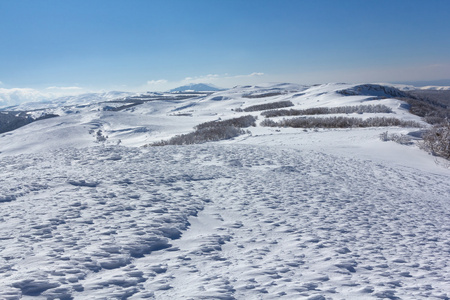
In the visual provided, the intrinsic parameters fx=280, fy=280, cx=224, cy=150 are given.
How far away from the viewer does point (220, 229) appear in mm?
4969

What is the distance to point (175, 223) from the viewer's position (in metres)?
5.07

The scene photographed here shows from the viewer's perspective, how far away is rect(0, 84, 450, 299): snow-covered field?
319cm

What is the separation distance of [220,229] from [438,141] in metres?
13.7

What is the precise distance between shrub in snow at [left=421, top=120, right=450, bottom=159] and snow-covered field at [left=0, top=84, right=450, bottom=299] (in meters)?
3.97

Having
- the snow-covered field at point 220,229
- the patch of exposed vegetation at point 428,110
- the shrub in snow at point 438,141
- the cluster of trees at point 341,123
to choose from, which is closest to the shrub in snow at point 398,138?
the shrub in snow at point 438,141

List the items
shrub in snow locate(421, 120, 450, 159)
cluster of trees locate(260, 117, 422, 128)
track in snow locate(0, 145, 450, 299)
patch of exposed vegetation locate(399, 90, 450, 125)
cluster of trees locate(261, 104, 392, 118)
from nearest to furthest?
track in snow locate(0, 145, 450, 299) < shrub in snow locate(421, 120, 450, 159) < cluster of trees locate(260, 117, 422, 128) < patch of exposed vegetation locate(399, 90, 450, 125) < cluster of trees locate(261, 104, 392, 118)

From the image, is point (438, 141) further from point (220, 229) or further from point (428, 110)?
point (428, 110)

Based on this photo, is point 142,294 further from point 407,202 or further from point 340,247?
point 407,202

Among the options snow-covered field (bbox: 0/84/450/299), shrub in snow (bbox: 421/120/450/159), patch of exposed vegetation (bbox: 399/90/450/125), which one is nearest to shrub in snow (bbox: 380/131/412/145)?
shrub in snow (bbox: 421/120/450/159)

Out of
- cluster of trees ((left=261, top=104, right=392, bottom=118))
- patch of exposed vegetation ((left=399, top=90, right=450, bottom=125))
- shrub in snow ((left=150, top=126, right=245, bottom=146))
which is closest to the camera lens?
shrub in snow ((left=150, top=126, right=245, bottom=146))

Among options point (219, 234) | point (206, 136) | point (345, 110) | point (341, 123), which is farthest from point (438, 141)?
point (345, 110)

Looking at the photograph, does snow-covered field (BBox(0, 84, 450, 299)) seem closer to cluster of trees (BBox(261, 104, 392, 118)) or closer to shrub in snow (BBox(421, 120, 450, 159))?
shrub in snow (BBox(421, 120, 450, 159))

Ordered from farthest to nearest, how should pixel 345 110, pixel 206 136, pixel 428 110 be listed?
pixel 428 110 < pixel 345 110 < pixel 206 136

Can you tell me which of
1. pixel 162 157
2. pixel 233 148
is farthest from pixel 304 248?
pixel 233 148
